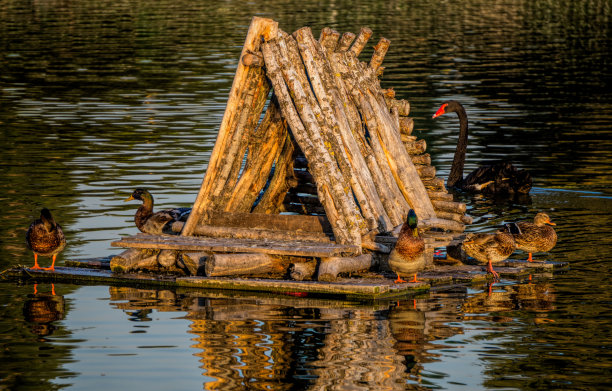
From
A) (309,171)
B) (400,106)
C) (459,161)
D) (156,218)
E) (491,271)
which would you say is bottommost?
(491,271)

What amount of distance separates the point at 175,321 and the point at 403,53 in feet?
139

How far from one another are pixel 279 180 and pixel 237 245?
2563mm

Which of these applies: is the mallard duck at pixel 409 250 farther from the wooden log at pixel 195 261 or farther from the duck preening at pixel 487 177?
the duck preening at pixel 487 177

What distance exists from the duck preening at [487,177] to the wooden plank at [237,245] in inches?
315

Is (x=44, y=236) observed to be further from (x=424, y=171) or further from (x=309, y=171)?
(x=424, y=171)

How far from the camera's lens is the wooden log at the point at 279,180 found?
17000 mm

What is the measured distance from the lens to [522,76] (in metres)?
44.4

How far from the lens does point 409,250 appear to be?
1405 cm

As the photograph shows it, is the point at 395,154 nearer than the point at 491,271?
No

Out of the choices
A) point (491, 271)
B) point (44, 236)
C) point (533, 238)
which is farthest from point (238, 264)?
point (533, 238)

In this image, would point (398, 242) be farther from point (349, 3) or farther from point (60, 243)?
point (349, 3)

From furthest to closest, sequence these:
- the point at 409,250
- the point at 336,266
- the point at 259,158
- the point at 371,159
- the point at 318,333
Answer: the point at 259,158
the point at 371,159
the point at 336,266
the point at 409,250
the point at 318,333

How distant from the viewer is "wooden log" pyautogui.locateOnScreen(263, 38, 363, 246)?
49.0 ft

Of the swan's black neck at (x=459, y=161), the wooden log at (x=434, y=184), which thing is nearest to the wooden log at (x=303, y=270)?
the wooden log at (x=434, y=184)
